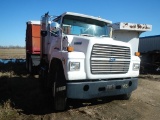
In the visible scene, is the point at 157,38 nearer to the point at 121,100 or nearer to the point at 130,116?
the point at 121,100

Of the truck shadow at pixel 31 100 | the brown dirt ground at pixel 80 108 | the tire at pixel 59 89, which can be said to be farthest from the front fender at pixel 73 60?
the truck shadow at pixel 31 100

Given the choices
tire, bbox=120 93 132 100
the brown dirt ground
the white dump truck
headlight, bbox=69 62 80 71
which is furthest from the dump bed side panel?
headlight, bbox=69 62 80 71

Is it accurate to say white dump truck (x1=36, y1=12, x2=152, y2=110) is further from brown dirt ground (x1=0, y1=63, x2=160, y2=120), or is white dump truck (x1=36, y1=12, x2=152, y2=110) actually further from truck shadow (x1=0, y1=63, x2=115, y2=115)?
truck shadow (x1=0, y1=63, x2=115, y2=115)

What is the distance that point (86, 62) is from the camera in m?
5.46

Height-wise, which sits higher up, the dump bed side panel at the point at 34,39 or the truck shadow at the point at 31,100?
the dump bed side panel at the point at 34,39

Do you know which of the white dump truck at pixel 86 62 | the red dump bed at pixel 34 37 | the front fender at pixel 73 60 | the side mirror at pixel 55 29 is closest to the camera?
the front fender at pixel 73 60

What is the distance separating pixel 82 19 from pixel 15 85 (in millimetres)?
4765

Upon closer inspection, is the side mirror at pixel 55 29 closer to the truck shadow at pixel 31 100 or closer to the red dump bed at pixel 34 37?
the truck shadow at pixel 31 100

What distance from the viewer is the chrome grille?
5578 millimetres

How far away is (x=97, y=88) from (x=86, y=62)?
2.42 ft

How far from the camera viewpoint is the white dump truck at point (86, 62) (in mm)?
5398

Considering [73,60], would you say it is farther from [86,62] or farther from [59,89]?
[59,89]

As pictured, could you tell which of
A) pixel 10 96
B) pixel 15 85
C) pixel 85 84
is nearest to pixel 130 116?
pixel 85 84

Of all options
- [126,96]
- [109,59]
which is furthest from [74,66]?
[126,96]
